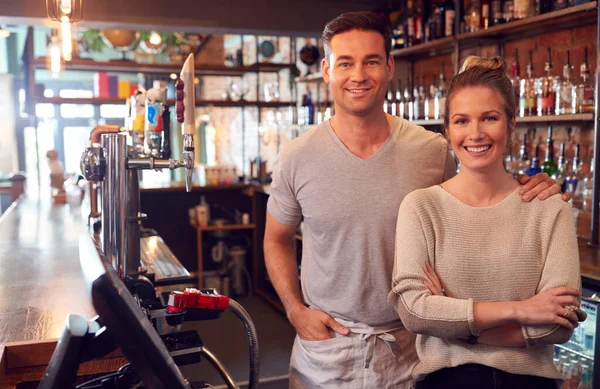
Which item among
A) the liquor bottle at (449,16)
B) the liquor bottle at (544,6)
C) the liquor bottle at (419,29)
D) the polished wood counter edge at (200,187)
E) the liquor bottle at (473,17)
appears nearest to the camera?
the liquor bottle at (544,6)

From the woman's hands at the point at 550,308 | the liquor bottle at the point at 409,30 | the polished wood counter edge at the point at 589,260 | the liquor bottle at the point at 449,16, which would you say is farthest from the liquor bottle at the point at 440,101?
the woman's hands at the point at 550,308

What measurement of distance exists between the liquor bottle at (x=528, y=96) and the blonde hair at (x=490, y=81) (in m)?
1.89

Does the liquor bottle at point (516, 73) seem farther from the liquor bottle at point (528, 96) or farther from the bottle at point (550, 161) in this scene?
the bottle at point (550, 161)

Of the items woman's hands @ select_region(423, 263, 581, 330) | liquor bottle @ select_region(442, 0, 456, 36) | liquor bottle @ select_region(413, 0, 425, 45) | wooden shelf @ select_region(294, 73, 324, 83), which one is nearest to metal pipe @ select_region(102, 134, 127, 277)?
woman's hands @ select_region(423, 263, 581, 330)

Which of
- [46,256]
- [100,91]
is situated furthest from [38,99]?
[46,256]

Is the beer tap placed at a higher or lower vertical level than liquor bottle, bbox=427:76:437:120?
lower

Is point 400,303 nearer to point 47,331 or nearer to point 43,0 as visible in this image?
point 47,331

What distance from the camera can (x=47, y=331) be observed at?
1655 mm

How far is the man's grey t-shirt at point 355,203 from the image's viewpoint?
160 centimetres

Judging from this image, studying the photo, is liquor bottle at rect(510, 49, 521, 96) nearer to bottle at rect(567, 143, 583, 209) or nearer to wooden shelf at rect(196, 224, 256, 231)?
bottle at rect(567, 143, 583, 209)

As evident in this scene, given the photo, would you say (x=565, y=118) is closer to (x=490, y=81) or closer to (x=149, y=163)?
(x=490, y=81)

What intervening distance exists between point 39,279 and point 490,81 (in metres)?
1.76

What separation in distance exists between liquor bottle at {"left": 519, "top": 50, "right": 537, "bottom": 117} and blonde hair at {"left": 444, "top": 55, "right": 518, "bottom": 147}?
189 centimetres

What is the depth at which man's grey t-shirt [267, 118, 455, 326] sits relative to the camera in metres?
1.60
